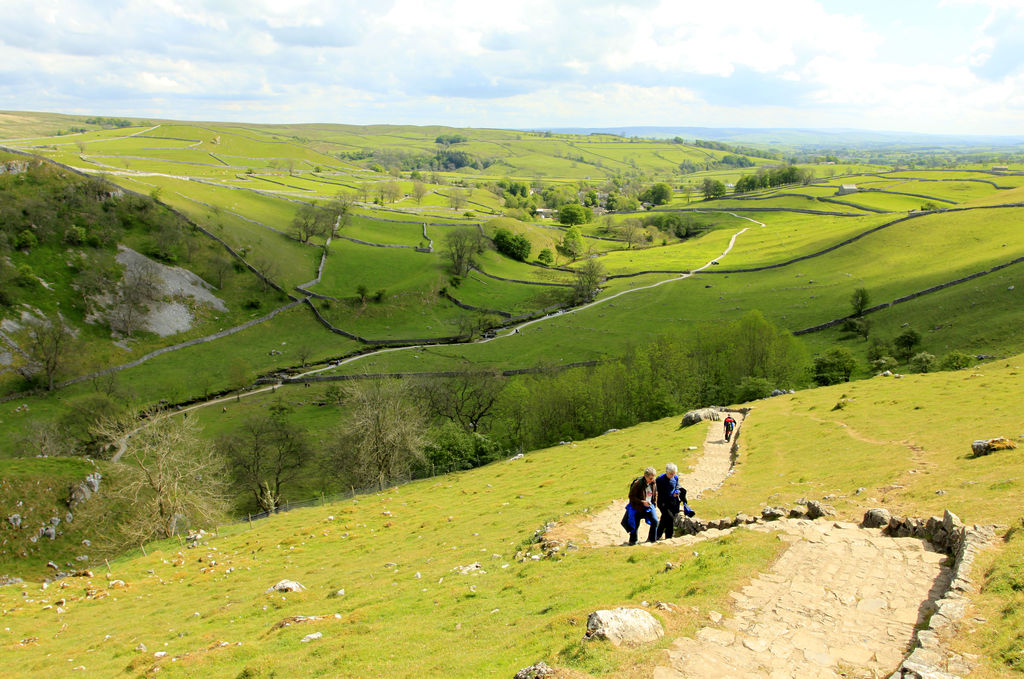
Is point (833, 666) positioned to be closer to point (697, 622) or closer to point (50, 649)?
point (697, 622)

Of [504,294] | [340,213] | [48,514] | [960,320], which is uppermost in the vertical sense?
[340,213]

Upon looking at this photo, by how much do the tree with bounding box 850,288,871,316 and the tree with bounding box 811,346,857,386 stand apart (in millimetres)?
32601

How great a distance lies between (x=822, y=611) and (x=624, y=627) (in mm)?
5435

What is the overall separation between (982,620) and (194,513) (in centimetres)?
4456

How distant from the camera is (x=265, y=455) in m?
52.8

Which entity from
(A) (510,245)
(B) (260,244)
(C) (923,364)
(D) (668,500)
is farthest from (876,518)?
(A) (510,245)

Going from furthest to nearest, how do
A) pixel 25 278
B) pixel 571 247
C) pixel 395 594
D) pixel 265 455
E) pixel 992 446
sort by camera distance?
pixel 571 247 < pixel 25 278 < pixel 265 455 < pixel 992 446 < pixel 395 594

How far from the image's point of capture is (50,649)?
19.0m

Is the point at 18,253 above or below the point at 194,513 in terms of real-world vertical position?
above

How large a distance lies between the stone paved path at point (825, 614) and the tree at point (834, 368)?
1747 inches

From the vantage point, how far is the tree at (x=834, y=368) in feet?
182

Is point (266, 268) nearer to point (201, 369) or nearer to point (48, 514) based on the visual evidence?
point (201, 369)

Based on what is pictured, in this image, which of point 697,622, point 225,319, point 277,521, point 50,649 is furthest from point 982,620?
point 225,319

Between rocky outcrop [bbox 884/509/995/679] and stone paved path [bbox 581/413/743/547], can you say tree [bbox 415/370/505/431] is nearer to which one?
stone paved path [bbox 581/413/743/547]
